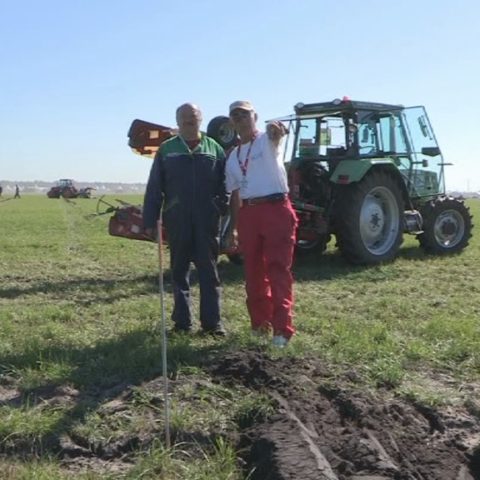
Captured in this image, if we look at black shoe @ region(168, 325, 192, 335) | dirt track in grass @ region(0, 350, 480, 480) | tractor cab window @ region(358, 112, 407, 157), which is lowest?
dirt track in grass @ region(0, 350, 480, 480)

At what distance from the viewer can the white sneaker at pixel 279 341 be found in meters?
5.18

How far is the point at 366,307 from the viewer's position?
23.8ft

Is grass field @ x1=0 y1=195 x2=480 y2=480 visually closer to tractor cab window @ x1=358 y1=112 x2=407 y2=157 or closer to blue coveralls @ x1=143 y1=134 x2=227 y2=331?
blue coveralls @ x1=143 y1=134 x2=227 y2=331

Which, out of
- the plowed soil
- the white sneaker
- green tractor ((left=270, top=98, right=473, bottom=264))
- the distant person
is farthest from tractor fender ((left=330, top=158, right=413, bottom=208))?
the plowed soil

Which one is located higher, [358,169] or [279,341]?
[358,169]

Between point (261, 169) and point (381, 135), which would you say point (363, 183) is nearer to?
point (381, 135)

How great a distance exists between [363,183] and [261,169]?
4.75m

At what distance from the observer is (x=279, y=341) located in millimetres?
5191

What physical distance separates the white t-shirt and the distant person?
27 centimetres

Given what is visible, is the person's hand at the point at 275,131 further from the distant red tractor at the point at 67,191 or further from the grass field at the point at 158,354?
the distant red tractor at the point at 67,191

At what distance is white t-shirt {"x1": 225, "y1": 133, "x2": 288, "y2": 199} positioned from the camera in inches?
210

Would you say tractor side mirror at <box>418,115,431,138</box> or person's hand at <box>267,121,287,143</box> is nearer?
person's hand at <box>267,121,287,143</box>

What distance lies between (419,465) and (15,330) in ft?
12.4

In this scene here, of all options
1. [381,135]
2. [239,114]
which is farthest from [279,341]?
[381,135]
